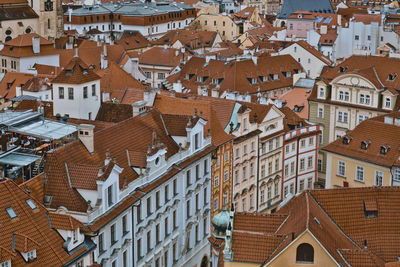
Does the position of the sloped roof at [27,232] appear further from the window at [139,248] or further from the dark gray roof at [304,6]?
the dark gray roof at [304,6]

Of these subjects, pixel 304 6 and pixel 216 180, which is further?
pixel 304 6

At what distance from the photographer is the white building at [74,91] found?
56.9m

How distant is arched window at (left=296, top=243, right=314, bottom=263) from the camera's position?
3422cm

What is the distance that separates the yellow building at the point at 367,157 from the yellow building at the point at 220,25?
108 m

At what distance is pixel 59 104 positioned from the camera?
57.8m

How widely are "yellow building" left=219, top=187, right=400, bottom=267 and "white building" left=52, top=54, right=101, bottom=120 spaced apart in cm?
2180

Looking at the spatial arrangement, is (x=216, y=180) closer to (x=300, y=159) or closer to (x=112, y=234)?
(x=300, y=159)

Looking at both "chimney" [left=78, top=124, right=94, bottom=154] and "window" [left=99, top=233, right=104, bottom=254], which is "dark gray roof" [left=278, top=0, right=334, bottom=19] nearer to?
"chimney" [left=78, top=124, right=94, bottom=154]

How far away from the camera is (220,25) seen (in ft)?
570

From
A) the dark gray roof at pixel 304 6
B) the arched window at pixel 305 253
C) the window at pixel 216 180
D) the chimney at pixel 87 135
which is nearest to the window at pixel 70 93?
the chimney at pixel 87 135

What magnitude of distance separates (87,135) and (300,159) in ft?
109

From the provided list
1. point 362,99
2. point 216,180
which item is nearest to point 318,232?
point 216,180

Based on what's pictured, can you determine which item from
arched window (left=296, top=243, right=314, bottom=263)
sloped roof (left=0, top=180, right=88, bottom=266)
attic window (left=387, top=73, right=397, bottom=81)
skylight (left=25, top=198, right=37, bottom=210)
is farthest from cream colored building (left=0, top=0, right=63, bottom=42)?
arched window (left=296, top=243, right=314, bottom=263)

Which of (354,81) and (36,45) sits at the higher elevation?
(36,45)
